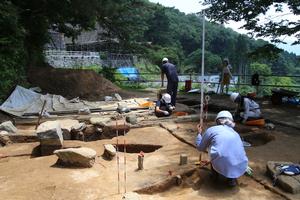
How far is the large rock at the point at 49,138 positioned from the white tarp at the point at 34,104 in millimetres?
3782

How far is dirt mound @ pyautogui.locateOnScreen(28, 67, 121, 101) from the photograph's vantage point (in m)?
15.4

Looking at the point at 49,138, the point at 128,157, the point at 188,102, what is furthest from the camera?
the point at 188,102

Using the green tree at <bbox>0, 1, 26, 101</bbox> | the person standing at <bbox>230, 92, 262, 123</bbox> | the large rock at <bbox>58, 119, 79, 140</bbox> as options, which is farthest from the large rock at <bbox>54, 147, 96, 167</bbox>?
the green tree at <bbox>0, 1, 26, 101</bbox>

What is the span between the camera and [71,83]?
52.4 ft

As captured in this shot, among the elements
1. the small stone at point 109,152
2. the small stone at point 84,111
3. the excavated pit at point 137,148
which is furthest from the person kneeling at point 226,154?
the small stone at point 84,111

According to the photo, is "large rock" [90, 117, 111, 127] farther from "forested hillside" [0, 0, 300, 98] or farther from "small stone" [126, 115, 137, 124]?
"forested hillside" [0, 0, 300, 98]

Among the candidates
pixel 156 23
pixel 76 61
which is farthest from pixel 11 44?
pixel 156 23

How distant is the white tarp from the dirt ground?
144 inches

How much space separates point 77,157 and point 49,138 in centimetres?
148

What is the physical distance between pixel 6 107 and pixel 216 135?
7710 millimetres

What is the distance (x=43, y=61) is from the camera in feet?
57.5

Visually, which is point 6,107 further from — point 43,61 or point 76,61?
point 76,61

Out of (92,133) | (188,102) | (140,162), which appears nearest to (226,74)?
(188,102)

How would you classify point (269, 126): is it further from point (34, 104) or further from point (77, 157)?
point (34, 104)
